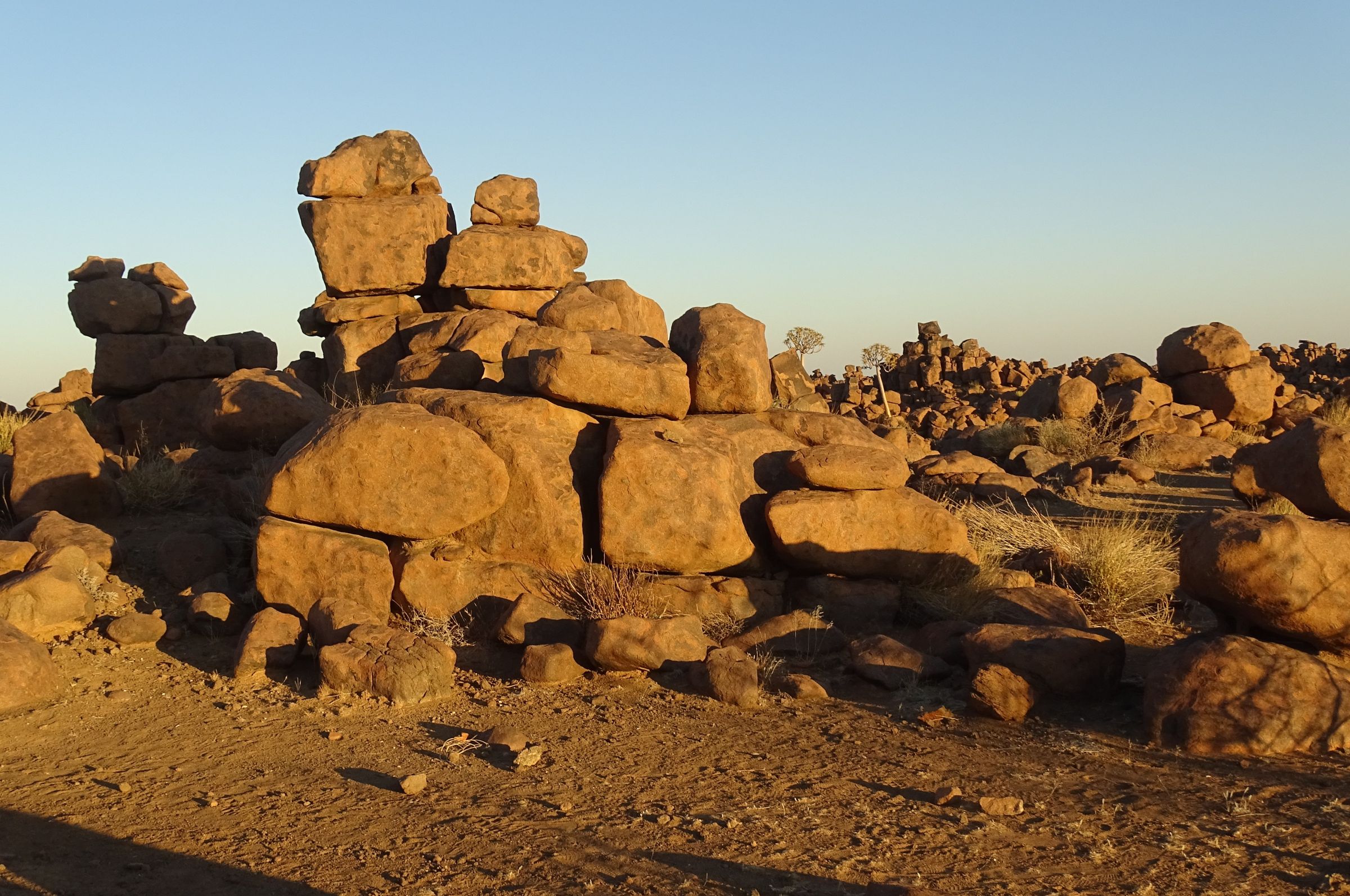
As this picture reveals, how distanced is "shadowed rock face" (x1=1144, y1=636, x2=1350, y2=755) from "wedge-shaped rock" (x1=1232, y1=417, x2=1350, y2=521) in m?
1.37

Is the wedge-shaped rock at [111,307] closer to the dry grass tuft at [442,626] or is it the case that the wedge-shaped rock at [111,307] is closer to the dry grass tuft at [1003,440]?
the dry grass tuft at [442,626]

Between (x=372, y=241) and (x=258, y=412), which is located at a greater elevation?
(x=372, y=241)

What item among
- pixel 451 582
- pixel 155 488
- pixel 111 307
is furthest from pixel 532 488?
pixel 111 307

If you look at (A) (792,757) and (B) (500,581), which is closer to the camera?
(A) (792,757)

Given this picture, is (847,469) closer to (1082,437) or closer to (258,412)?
(258,412)

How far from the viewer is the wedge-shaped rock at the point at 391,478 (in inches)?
328

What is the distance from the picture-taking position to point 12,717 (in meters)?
7.06

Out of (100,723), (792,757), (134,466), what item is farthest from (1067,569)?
(134,466)

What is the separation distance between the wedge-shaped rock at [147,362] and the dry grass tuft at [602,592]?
11939 mm

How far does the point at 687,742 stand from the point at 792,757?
2.08 ft

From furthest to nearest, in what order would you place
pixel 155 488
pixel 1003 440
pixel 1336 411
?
1. pixel 1336 411
2. pixel 1003 440
3. pixel 155 488

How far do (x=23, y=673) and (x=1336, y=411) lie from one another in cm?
2385

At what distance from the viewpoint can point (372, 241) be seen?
56.2 feet

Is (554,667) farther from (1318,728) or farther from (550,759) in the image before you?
(1318,728)
